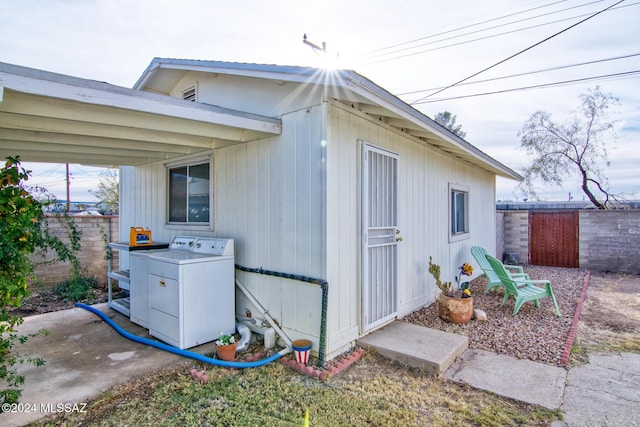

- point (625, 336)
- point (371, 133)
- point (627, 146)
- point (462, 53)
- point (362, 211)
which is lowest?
point (625, 336)

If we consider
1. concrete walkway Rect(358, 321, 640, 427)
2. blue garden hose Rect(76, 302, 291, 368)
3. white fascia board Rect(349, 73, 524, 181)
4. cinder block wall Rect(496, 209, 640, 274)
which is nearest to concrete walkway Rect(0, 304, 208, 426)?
blue garden hose Rect(76, 302, 291, 368)

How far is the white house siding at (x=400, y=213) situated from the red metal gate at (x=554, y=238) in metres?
3.43

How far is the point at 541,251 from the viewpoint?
9922mm

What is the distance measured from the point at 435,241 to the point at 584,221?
6.39 m

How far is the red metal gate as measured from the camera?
941 cm

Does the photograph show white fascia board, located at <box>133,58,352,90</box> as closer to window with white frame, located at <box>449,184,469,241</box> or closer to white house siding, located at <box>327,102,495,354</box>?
white house siding, located at <box>327,102,495,354</box>

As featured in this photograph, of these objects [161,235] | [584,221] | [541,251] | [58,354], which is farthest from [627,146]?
[58,354]

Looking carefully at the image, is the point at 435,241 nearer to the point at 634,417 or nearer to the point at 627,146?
the point at 634,417

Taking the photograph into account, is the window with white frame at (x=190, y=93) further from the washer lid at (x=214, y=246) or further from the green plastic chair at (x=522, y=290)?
the green plastic chair at (x=522, y=290)

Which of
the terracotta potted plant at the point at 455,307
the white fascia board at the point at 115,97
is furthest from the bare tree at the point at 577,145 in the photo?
the white fascia board at the point at 115,97

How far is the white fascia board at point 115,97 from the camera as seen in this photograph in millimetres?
2168

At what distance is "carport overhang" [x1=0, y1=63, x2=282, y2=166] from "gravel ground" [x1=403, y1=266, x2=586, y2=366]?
Answer: 10.8 ft

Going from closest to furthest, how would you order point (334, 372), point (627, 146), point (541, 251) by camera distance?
1. point (334, 372)
2. point (541, 251)
3. point (627, 146)

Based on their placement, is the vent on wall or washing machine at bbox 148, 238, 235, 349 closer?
washing machine at bbox 148, 238, 235, 349
